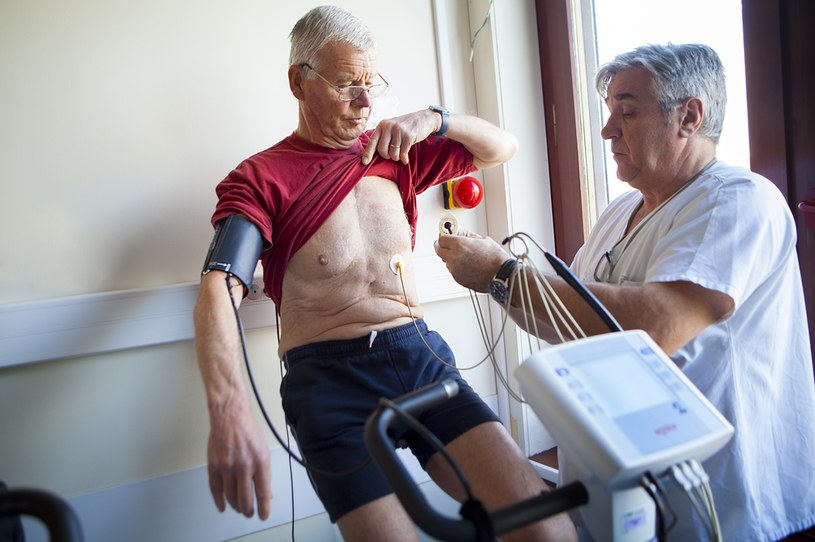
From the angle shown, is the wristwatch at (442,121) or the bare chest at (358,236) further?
the wristwatch at (442,121)

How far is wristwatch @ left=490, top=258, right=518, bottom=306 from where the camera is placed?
1160mm

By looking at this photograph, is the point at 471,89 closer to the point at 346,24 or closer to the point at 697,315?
the point at 346,24

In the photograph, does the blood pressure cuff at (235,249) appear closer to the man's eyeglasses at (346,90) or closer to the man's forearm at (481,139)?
the man's eyeglasses at (346,90)

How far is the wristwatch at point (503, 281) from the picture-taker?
1.16 m

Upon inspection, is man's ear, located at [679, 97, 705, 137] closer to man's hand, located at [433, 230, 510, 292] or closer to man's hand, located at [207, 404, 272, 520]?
man's hand, located at [433, 230, 510, 292]

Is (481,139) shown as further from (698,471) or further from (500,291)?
(698,471)

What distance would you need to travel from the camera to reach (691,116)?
1234mm

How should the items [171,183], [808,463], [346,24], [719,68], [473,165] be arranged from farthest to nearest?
[473,165]
[171,183]
[346,24]
[719,68]
[808,463]

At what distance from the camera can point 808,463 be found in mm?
1132

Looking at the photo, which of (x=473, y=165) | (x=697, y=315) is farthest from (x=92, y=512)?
(x=697, y=315)

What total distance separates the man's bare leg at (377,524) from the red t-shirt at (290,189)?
537 mm

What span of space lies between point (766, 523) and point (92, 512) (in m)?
1.45

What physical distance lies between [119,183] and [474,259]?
904 millimetres

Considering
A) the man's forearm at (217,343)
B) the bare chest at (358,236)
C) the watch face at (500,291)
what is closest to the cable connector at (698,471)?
the watch face at (500,291)
